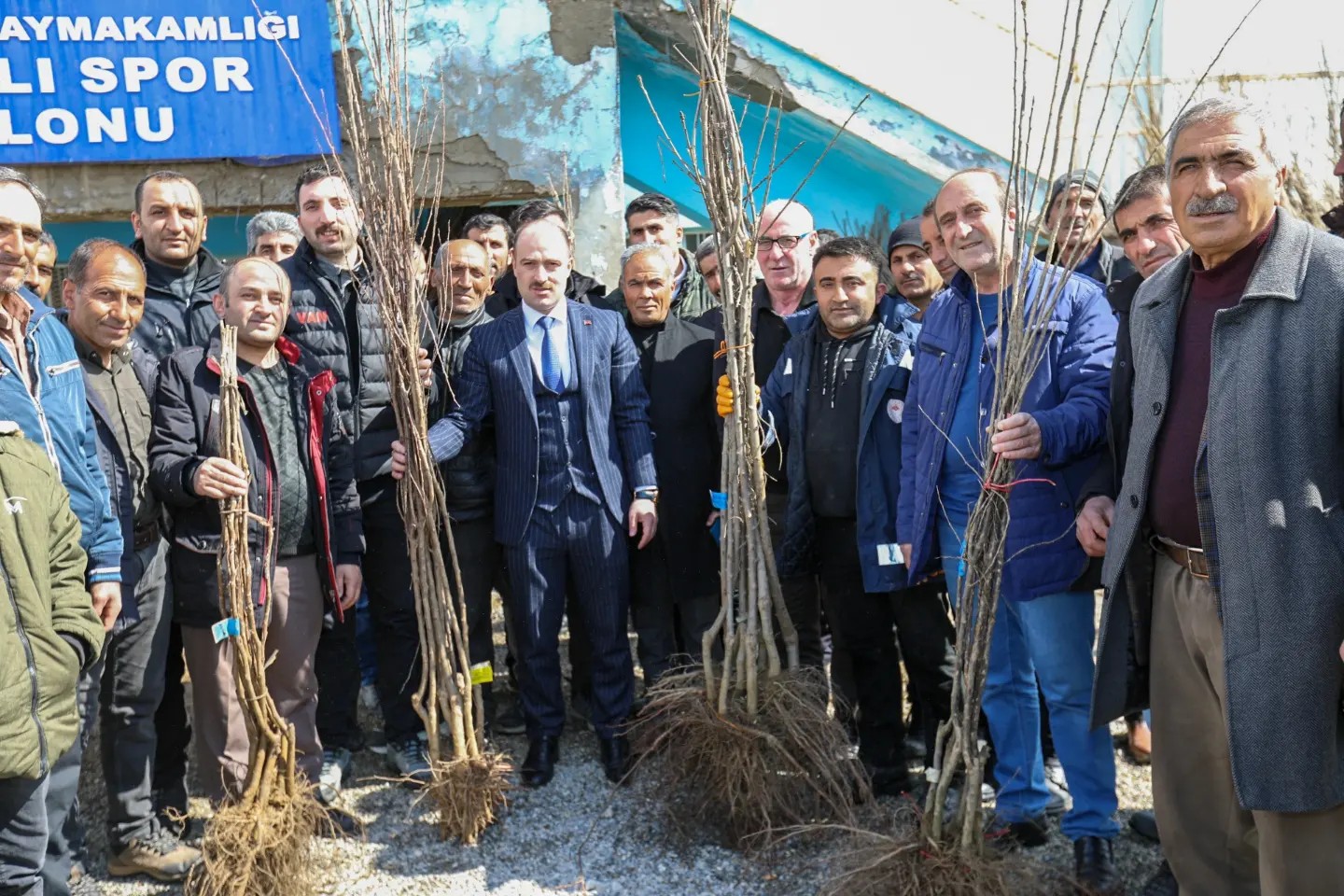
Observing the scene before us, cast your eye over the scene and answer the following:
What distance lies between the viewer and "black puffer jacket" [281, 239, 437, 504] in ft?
14.0

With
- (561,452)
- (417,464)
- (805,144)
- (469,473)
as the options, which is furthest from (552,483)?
(805,144)

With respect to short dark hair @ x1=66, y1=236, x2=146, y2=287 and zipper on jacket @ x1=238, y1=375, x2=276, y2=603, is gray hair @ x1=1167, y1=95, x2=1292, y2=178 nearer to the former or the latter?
zipper on jacket @ x1=238, y1=375, x2=276, y2=603

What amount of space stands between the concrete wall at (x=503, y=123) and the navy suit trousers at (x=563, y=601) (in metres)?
3.18

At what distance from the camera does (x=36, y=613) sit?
272 cm

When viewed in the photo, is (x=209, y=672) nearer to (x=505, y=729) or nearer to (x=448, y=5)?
(x=505, y=729)

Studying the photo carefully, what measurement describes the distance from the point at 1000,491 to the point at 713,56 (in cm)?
159

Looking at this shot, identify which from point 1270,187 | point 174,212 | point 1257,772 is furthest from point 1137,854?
point 174,212

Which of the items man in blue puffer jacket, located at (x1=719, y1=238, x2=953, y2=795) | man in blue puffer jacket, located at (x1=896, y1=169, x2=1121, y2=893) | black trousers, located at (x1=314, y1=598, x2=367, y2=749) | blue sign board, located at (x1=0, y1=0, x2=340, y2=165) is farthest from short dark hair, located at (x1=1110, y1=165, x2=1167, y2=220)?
blue sign board, located at (x1=0, y1=0, x2=340, y2=165)

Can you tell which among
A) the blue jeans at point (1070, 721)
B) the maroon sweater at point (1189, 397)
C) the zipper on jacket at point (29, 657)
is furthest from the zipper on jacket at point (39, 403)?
the maroon sweater at point (1189, 397)

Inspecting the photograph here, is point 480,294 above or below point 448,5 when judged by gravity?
below

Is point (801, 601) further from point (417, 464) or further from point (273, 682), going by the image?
point (273, 682)

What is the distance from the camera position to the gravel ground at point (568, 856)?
139 inches

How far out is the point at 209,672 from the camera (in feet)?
12.1

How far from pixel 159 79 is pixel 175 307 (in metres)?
2.90
